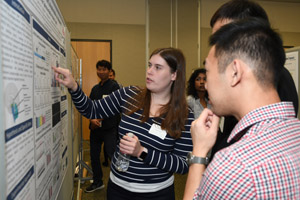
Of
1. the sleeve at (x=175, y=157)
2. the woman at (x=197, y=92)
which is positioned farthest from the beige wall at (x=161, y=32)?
the sleeve at (x=175, y=157)

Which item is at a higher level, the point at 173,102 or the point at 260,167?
the point at 173,102

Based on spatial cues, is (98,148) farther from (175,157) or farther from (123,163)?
(175,157)

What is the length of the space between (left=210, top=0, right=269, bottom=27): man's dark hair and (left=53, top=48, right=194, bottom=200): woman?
0.54 m

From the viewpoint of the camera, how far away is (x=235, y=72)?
677mm

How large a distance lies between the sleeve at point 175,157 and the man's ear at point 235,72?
2.63 ft

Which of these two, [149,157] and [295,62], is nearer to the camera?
[149,157]

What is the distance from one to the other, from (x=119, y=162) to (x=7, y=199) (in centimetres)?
89

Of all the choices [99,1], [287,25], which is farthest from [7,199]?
[287,25]

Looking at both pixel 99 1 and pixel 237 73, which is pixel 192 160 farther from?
pixel 99 1

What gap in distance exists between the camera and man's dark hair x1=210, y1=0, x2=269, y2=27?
40.1 inches

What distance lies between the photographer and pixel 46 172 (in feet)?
3.43

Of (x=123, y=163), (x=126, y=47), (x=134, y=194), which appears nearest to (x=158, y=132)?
(x=123, y=163)

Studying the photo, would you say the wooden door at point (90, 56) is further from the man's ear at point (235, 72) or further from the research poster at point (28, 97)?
the man's ear at point (235, 72)

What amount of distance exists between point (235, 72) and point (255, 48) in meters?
0.09
